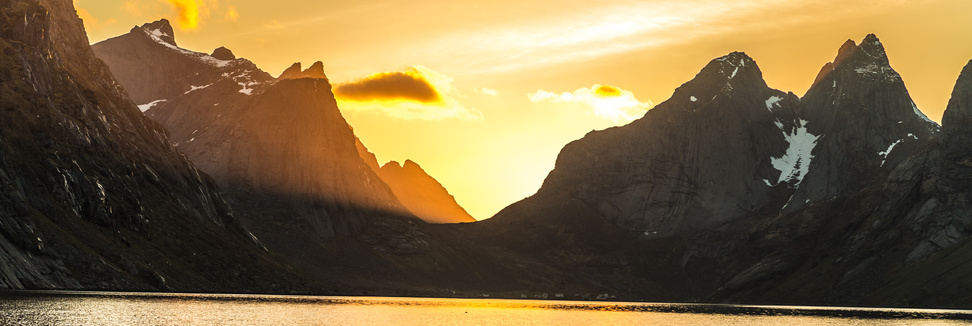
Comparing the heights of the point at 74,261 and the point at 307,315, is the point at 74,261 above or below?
above

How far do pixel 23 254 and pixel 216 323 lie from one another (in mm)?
80578

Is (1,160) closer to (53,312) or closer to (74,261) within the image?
(74,261)

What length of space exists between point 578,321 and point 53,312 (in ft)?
273

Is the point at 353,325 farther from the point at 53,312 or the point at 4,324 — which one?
the point at 4,324

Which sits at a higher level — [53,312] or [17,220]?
[17,220]

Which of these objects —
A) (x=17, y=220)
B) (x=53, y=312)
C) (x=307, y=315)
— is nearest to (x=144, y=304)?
(x=307, y=315)

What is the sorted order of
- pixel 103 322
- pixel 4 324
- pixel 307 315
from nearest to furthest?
pixel 4 324
pixel 103 322
pixel 307 315

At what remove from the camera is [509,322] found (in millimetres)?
151750

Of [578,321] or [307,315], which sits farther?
[578,321]

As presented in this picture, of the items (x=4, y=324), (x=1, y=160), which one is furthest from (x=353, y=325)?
(x=1, y=160)

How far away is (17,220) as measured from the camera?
17875 cm

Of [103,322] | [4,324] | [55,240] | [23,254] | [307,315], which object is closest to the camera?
[4,324]

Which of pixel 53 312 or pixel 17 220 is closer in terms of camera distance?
pixel 53 312

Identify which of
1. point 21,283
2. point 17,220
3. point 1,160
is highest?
point 1,160
